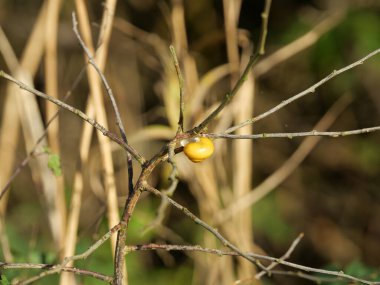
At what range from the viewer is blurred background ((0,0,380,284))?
68.4 inches

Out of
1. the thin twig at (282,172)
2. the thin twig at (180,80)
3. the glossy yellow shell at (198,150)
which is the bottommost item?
the glossy yellow shell at (198,150)

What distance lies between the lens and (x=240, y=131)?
1646 millimetres

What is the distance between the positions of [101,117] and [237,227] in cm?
61

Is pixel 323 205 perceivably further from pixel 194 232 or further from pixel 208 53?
pixel 208 53

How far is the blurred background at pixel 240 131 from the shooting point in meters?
1.74

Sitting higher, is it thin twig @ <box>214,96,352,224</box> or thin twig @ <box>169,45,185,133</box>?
thin twig @ <box>214,96,352,224</box>

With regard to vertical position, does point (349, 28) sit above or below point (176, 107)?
above

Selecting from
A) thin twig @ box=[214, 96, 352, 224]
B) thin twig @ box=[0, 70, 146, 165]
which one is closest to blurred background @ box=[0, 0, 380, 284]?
thin twig @ box=[214, 96, 352, 224]

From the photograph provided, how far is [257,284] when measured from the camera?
5.55 ft

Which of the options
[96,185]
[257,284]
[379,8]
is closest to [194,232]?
[257,284]

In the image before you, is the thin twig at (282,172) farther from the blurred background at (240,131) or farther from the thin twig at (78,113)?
the thin twig at (78,113)

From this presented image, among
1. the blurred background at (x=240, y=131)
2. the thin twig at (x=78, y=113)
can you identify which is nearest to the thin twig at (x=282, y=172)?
the blurred background at (x=240, y=131)

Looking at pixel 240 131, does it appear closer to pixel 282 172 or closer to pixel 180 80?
pixel 282 172

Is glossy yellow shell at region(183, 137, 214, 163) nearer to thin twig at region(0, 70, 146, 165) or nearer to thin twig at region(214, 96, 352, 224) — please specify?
thin twig at region(0, 70, 146, 165)
